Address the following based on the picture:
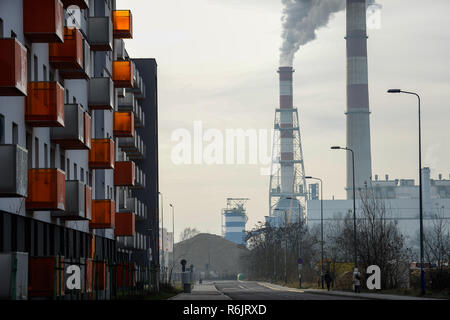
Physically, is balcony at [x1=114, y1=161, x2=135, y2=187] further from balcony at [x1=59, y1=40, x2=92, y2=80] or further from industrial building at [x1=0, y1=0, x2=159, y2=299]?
balcony at [x1=59, y1=40, x2=92, y2=80]

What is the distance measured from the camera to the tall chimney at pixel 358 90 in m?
174

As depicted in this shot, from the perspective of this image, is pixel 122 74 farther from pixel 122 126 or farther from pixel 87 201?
pixel 87 201

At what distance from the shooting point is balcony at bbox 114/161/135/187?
6040 cm

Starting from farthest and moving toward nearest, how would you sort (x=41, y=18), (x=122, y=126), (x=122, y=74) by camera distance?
(x=122, y=74) < (x=122, y=126) < (x=41, y=18)

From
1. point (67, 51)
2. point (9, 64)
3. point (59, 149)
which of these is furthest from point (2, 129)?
point (59, 149)

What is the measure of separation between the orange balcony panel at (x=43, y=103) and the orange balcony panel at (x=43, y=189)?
182cm

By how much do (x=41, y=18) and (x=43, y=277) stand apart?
9.60 meters

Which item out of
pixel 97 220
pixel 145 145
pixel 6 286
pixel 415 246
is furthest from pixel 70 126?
pixel 415 246

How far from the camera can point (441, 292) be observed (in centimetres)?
4925

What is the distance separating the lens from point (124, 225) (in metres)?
59.6

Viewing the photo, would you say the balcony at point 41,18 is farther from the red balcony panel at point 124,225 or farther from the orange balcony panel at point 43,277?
the red balcony panel at point 124,225

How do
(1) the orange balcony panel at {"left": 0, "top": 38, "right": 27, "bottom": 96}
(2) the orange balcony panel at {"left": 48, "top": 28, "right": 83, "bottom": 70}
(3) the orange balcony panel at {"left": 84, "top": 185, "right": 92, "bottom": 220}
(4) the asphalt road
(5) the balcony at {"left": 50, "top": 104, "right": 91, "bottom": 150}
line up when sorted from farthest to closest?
(4) the asphalt road, (3) the orange balcony panel at {"left": 84, "top": 185, "right": 92, "bottom": 220}, (2) the orange balcony panel at {"left": 48, "top": 28, "right": 83, "bottom": 70}, (5) the balcony at {"left": 50, "top": 104, "right": 91, "bottom": 150}, (1) the orange balcony panel at {"left": 0, "top": 38, "right": 27, "bottom": 96}

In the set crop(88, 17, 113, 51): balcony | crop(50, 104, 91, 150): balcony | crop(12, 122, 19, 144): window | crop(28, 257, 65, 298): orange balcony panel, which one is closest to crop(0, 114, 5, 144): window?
crop(12, 122, 19, 144): window

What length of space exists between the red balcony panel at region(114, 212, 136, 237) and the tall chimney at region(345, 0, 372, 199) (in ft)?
384
